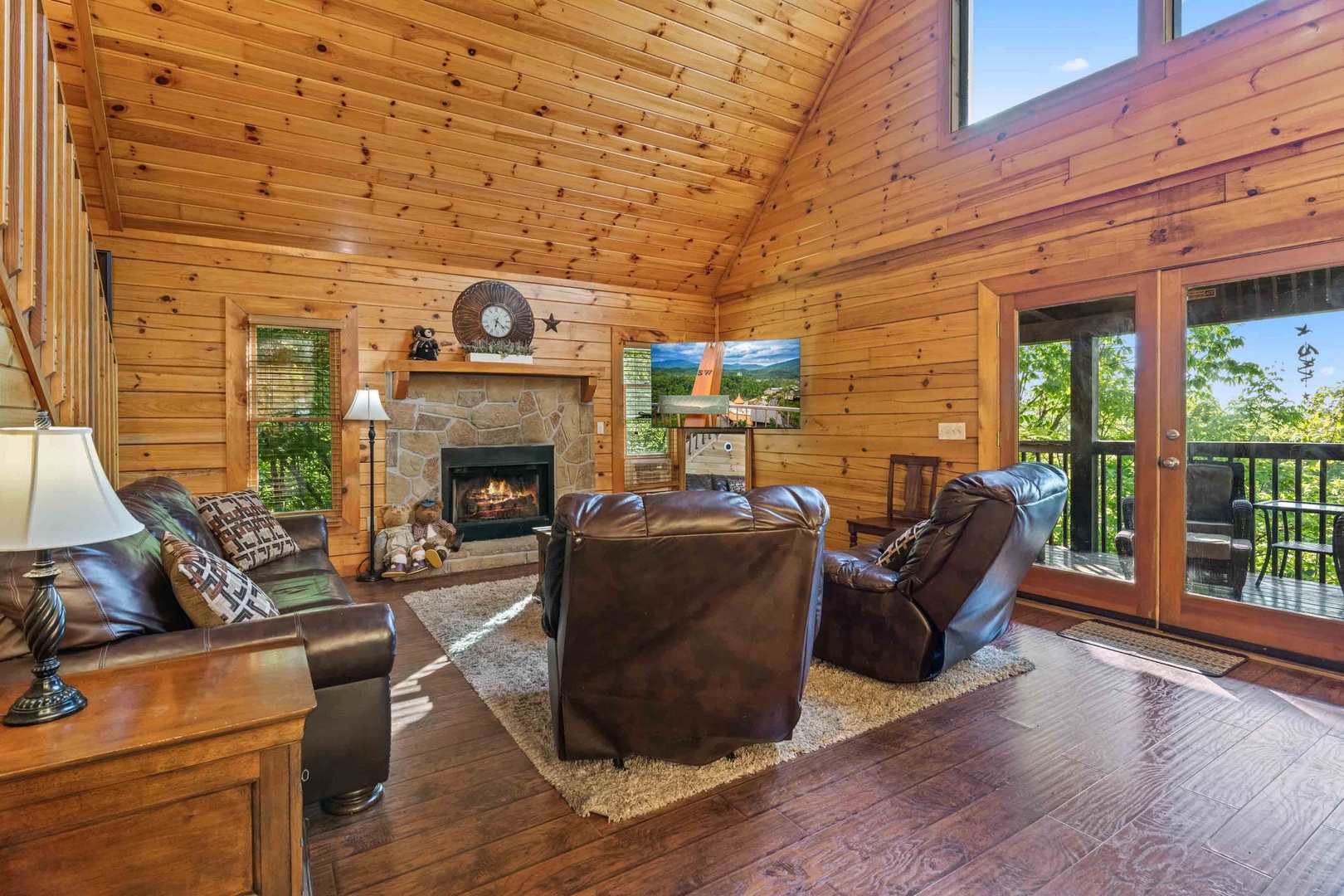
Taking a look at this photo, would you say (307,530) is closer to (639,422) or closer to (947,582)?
(639,422)

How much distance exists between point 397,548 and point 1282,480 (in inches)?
216

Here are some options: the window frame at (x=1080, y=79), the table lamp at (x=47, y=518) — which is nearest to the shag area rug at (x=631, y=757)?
the table lamp at (x=47, y=518)

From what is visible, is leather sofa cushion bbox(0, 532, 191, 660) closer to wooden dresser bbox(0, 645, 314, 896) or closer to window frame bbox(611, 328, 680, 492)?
wooden dresser bbox(0, 645, 314, 896)

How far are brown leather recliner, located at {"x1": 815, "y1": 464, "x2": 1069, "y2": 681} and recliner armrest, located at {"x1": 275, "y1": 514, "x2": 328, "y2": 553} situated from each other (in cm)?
306

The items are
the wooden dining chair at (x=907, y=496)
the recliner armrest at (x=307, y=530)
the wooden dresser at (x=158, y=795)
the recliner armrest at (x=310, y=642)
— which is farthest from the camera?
the wooden dining chair at (x=907, y=496)

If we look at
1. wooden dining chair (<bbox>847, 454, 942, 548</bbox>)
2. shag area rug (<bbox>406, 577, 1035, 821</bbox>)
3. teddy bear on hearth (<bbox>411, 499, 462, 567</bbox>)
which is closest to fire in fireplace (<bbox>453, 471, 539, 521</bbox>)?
teddy bear on hearth (<bbox>411, 499, 462, 567</bbox>)

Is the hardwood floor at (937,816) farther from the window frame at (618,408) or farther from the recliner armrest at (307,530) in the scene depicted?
the window frame at (618,408)

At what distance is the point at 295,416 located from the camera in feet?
16.8

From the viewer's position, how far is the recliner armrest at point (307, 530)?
399cm

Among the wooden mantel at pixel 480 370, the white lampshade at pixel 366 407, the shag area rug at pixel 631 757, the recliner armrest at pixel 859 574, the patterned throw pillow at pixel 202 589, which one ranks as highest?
the wooden mantel at pixel 480 370

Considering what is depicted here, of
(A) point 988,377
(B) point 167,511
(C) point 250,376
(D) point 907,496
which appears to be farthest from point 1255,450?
(C) point 250,376

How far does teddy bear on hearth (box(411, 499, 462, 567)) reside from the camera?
16.9 feet

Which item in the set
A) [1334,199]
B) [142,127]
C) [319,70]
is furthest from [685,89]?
[1334,199]

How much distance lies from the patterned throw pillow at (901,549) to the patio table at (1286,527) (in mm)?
1985
